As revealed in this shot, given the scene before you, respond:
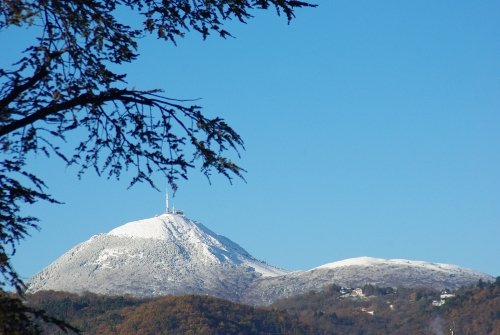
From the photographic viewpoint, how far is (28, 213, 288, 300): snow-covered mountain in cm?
13125

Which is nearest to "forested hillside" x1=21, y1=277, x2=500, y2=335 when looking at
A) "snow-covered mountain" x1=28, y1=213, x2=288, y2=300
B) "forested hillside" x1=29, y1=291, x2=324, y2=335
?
"forested hillside" x1=29, y1=291, x2=324, y2=335

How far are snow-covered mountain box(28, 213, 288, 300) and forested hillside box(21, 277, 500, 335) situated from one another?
29665mm

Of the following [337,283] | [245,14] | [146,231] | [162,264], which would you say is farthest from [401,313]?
[245,14]

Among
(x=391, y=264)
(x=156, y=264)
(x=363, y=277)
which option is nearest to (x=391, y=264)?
(x=391, y=264)

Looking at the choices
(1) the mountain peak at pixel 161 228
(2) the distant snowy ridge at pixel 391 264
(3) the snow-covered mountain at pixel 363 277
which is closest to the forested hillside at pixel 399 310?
(3) the snow-covered mountain at pixel 363 277

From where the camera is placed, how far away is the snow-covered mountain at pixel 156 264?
431 ft

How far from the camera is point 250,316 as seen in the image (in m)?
86.8

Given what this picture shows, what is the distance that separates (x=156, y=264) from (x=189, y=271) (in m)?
6.00

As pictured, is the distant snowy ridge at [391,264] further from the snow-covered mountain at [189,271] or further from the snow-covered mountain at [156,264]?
the snow-covered mountain at [156,264]

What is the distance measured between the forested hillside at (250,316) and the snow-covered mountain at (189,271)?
2126 cm

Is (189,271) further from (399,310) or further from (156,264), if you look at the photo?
(399,310)

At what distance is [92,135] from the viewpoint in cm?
669

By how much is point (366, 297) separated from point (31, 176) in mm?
116998

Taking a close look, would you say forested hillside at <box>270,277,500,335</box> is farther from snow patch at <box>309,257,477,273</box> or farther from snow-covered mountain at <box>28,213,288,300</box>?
snow-covered mountain at <box>28,213,288,300</box>
